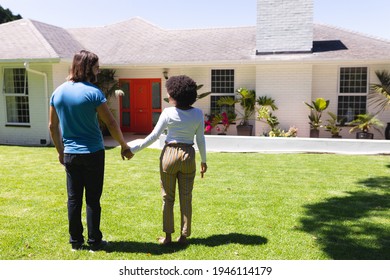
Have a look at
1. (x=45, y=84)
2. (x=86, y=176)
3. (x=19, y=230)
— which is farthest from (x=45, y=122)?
(x=86, y=176)

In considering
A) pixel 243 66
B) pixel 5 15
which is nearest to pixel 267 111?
pixel 243 66

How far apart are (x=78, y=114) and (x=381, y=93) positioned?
38.4 ft

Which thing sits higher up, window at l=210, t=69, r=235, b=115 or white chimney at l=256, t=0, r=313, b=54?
white chimney at l=256, t=0, r=313, b=54

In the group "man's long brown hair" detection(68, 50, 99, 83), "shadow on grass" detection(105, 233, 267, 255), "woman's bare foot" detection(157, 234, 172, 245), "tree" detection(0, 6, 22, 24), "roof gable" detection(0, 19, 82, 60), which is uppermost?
"tree" detection(0, 6, 22, 24)

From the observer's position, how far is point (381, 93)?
41.6 ft

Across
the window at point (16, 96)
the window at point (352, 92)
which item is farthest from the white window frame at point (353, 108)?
the window at point (16, 96)

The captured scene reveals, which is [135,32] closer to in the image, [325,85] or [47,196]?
[325,85]

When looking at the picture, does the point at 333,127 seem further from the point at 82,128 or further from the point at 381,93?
the point at 82,128

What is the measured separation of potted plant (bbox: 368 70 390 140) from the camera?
12613 millimetres

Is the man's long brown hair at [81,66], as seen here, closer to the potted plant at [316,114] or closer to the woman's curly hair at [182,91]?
the woman's curly hair at [182,91]

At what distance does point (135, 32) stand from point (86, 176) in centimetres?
1583

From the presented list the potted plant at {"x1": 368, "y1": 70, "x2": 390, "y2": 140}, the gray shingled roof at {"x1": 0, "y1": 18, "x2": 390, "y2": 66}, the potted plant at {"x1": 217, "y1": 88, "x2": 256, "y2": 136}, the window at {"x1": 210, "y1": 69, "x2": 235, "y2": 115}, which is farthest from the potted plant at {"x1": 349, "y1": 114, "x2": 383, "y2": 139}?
the window at {"x1": 210, "y1": 69, "x2": 235, "y2": 115}

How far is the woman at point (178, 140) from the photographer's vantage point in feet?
13.3

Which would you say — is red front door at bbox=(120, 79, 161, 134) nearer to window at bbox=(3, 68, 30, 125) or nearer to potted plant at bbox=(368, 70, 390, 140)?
window at bbox=(3, 68, 30, 125)
